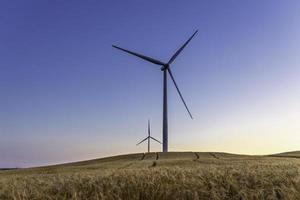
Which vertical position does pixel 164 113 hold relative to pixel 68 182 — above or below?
above

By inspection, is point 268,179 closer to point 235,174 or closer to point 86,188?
point 235,174

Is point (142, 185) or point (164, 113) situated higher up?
point (164, 113)

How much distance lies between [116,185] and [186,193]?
1685 mm

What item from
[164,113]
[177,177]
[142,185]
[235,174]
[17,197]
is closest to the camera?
[17,197]

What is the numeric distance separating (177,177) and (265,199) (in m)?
2.44

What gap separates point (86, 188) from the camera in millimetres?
10562

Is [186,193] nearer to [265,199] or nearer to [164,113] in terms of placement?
[265,199]

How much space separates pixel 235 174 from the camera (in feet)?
40.2

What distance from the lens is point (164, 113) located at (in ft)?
212

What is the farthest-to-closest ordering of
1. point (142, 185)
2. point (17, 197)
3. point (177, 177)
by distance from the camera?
point (177, 177) < point (142, 185) < point (17, 197)

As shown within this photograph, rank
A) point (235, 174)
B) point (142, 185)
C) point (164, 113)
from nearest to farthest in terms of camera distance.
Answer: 1. point (142, 185)
2. point (235, 174)
3. point (164, 113)

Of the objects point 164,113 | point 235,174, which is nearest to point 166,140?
point 164,113

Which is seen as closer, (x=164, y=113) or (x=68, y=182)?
(x=68, y=182)

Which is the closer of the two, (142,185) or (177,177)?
(142,185)
